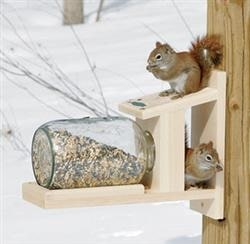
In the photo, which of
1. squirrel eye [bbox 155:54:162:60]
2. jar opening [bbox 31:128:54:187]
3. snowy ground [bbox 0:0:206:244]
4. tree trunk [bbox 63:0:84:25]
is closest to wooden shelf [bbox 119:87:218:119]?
squirrel eye [bbox 155:54:162:60]

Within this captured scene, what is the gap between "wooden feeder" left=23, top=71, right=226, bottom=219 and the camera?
2555 millimetres

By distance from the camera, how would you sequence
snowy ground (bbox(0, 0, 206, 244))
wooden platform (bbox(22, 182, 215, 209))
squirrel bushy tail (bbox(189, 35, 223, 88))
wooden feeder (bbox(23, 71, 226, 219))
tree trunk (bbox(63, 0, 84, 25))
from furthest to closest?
tree trunk (bbox(63, 0, 84, 25)) → snowy ground (bbox(0, 0, 206, 244)) → squirrel bushy tail (bbox(189, 35, 223, 88)) → wooden feeder (bbox(23, 71, 226, 219)) → wooden platform (bbox(22, 182, 215, 209))

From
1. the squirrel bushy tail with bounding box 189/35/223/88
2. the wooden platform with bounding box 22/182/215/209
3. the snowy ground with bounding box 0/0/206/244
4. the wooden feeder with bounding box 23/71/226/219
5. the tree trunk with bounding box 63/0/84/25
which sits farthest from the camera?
the tree trunk with bounding box 63/0/84/25

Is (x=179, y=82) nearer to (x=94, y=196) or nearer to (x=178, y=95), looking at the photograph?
(x=178, y=95)

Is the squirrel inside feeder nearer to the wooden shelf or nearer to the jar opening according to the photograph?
the wooden shelf

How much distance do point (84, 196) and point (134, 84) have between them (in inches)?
192

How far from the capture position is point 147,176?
2.70m

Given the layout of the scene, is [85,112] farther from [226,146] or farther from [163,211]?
[226,146]

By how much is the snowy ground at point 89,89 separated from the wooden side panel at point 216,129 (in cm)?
126

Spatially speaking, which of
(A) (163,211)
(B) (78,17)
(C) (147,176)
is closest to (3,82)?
(B) (78,17)

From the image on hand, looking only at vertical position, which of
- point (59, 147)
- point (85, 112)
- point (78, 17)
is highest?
point (78, 17)

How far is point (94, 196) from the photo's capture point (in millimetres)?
2477

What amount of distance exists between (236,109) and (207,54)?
169 mm

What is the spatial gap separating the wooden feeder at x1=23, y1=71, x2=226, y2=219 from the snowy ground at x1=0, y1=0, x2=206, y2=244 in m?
1.31
